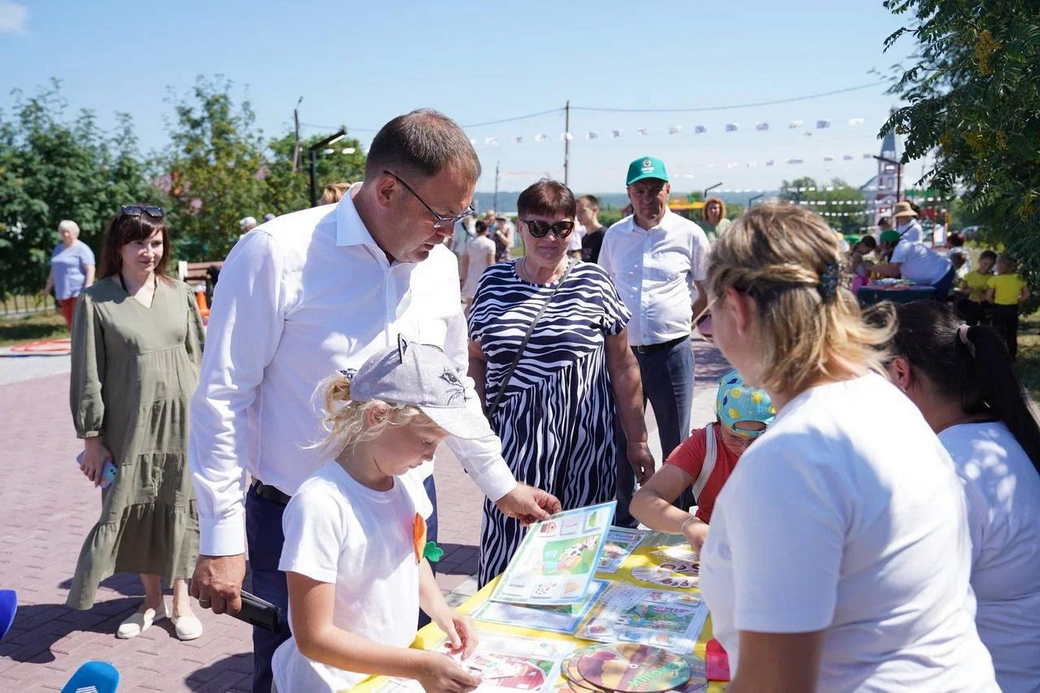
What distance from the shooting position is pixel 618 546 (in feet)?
9.88

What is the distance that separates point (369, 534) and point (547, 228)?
1875 millimetres

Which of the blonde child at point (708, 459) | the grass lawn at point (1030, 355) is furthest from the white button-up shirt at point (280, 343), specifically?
the grass lawn at point (1030, 355)

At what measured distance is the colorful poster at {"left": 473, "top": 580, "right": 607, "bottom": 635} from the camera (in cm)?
231

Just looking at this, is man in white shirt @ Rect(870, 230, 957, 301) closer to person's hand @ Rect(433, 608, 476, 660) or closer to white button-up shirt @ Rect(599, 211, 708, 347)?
white button-up shirt @ Rect(599, 211, 708, 347)

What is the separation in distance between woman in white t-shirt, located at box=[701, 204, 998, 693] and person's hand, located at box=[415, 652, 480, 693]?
2.00 feet

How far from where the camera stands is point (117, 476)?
4.24m

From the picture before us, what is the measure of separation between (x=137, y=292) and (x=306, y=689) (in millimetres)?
2830

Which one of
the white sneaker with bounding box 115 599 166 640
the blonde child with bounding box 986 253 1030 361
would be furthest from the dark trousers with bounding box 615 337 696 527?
the blonde child with bounding box 986 253 1030 361

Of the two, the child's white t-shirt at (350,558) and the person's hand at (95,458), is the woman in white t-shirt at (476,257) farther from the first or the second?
the child's white t-shirt at (350,558)

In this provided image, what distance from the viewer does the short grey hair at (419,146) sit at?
2.41 metres

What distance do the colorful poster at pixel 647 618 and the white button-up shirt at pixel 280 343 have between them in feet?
1.87

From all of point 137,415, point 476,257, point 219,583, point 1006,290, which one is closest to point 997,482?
point 219,583

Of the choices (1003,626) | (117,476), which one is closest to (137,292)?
(117,476)

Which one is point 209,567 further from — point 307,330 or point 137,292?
point 137,292
